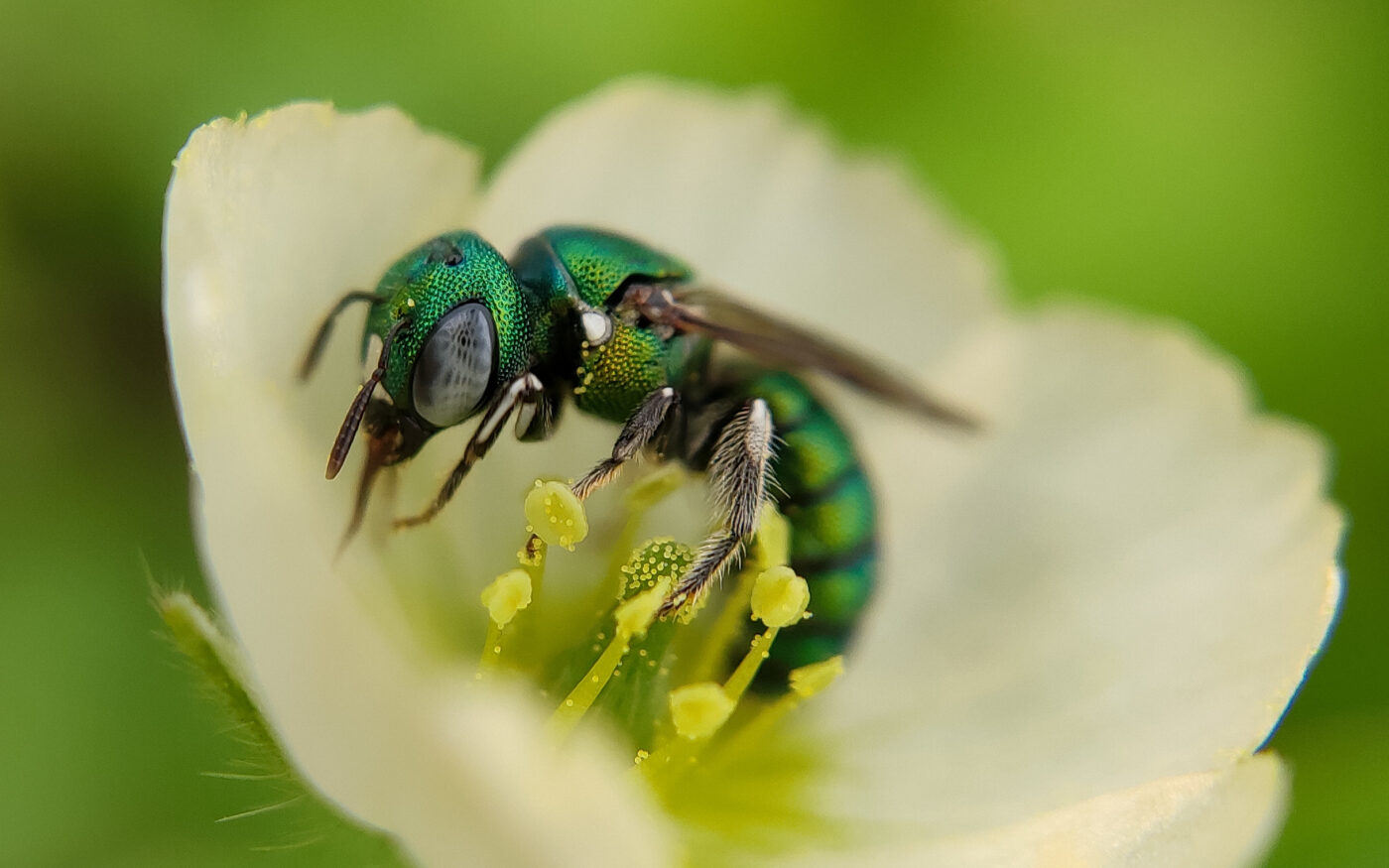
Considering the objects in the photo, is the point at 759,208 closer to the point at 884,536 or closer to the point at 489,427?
the point at 884,536

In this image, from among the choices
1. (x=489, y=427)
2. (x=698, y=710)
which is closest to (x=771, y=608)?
(x=698, y=710)

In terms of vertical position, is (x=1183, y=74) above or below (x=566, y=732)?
above

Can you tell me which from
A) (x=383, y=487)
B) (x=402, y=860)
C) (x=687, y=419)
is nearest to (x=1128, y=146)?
(x=687, y=419)

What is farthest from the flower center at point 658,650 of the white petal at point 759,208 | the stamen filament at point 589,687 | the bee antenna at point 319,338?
the white petal at point 759,208

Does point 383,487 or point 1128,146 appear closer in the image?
point 383,487

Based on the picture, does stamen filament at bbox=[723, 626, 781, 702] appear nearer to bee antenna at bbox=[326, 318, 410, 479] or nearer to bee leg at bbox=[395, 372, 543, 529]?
bee leg at bbox=[395, 372, 543, 529]

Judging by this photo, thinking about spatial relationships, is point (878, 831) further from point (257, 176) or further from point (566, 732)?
point (257, 176)

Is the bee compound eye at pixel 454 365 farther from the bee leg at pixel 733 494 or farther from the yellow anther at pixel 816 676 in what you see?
the yellow anther at pixel 816 676
